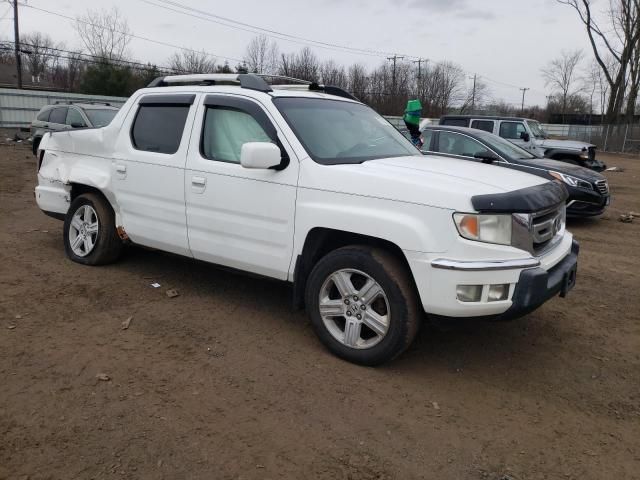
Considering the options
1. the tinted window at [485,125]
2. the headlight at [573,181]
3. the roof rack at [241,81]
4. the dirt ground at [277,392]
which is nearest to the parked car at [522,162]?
the headlight at [573,181]

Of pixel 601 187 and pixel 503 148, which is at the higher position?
pixel 503 148

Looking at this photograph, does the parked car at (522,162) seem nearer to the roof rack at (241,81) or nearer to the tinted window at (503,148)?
the tinted window at (503,148)

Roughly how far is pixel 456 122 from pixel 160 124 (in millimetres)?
11538

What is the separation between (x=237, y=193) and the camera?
A: 13.9ft

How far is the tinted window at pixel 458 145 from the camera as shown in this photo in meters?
9.49

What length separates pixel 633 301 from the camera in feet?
17.8

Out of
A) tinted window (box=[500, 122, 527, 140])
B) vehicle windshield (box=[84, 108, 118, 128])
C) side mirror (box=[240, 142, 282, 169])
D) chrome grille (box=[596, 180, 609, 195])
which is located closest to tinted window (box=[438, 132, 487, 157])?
chrome grille (box=[596, 180, 609, 195])

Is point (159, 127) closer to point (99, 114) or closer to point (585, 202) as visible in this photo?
point (585, 202)

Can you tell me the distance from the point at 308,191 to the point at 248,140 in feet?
2.69

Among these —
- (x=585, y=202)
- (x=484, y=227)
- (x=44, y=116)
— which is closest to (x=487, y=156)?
(x=585, y=202)

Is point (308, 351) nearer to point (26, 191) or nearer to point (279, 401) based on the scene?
point (279, 401)

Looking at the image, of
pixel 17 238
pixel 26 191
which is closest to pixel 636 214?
pixel 17 238

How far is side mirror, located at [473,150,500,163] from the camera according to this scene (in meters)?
8.95

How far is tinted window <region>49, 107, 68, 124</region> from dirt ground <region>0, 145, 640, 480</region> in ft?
34.7
